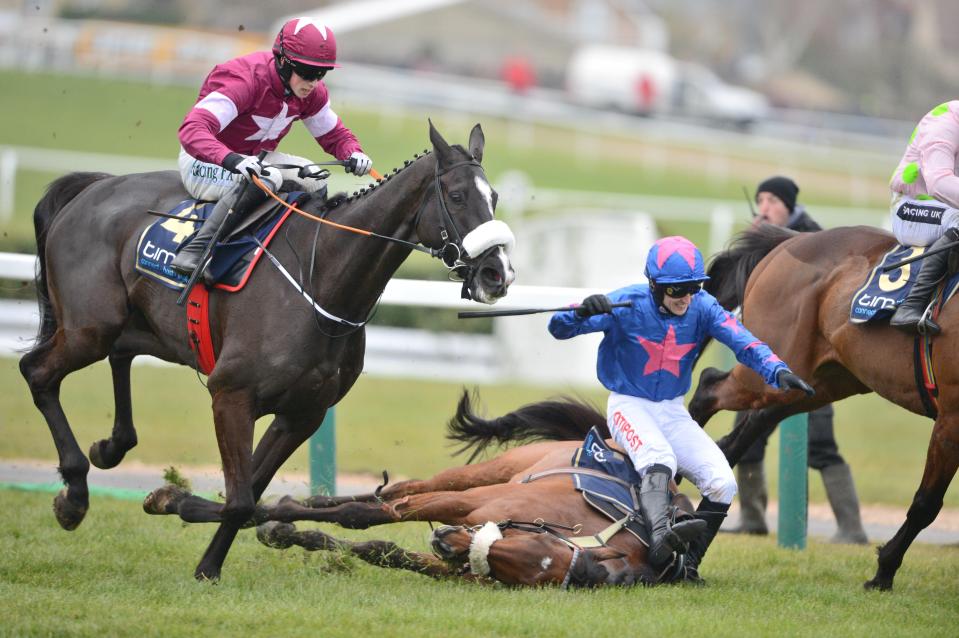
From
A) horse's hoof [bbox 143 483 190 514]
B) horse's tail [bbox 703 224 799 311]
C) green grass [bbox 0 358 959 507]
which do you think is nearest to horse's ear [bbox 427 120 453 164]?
horse's hoof [bbox 143 483 190 514]

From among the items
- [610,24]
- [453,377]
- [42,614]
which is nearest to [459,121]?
[453,377]

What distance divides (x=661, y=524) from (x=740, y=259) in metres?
2.59

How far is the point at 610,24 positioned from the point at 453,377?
59646 millimetres

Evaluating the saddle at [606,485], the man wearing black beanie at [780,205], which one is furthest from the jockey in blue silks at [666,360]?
the man wearing black beanie at [780,205]

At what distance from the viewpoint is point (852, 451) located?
12281mm

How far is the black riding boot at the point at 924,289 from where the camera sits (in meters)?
6.22

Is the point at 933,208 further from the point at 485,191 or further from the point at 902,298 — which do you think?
the point at 485,191

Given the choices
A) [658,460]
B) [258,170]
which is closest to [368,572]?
[658,460]

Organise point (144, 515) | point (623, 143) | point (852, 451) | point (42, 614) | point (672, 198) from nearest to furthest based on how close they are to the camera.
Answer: point (42, 614) < point (144, 515) < point (852, 451) < point (672, 198) < point (623, 143)

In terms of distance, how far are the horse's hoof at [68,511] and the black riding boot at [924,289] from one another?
3.96 metres

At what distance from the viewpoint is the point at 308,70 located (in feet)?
19.8

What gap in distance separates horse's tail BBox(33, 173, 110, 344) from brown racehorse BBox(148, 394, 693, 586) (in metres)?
1.35

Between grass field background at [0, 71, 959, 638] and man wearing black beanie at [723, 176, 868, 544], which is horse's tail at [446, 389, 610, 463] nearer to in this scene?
grass field background at [0, 71, 959, 638]

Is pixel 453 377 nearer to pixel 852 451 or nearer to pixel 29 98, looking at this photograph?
pixel 852 451
